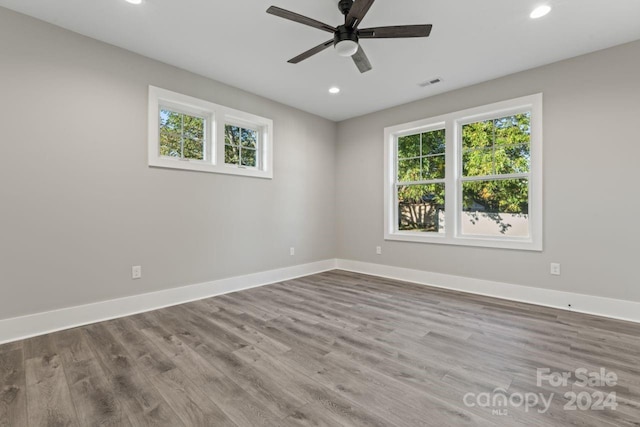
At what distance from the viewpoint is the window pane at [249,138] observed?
4.23 m

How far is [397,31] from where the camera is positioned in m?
2.27

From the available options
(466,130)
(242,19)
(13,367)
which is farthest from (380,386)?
(466,130)

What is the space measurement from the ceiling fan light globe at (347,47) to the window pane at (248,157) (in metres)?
2.26

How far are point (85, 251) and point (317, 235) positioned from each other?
10.9ft

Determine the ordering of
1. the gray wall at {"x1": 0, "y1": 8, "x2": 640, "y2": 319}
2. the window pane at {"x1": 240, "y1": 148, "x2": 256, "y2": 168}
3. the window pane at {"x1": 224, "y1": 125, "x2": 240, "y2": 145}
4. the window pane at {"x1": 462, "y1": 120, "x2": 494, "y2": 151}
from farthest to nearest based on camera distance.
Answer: the window pane at {"x1": 240, "y1": 148, "x2": 256, "y2": 168} → the window pane at {"x1": 224, "y1": 125, "x2": 240, "y2": 145} → the window pane at {"x1": 462, "y1": 120, "x2": 494, "y2": 151} → the gray wall at {"x1": 0, "y1": 8, "x2": 640, "y2": 319}

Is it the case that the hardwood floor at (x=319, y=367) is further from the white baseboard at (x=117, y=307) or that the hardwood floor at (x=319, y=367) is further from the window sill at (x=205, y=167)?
the window sill at (x=205, y=167)

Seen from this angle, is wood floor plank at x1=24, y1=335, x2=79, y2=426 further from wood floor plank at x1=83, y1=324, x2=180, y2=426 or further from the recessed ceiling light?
the recessed ceiling light

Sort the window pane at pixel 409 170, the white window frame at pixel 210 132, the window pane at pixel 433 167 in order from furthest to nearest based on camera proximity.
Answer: the window pane at pixel 409 170 → the window pane at pixel 433 167 → the white window frame at pixel 210 132

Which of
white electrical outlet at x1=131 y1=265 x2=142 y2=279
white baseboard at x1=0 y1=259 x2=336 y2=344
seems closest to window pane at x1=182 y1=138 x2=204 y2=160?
white electrical outlet at x1=131 y1=265 x2=142 y2=279

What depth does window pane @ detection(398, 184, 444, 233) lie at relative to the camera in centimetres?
438

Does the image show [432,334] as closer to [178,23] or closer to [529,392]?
[529,392]

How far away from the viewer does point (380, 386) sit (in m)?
1.77

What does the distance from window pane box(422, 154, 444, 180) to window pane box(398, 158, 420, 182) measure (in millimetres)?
102

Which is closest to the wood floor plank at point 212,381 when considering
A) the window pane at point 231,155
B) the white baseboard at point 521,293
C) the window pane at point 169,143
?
the window pane at point 169,143
